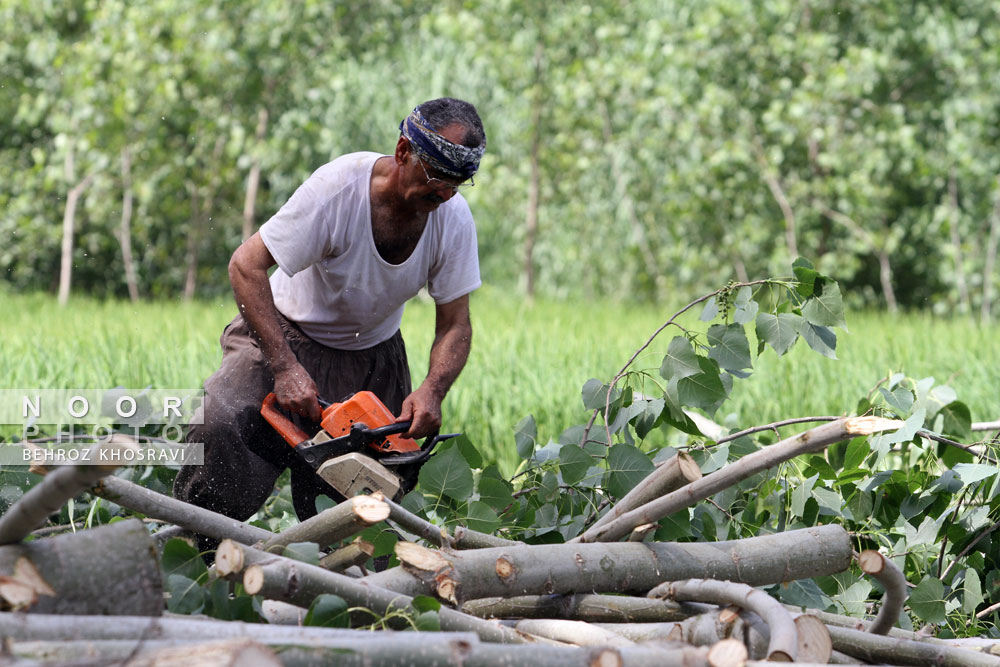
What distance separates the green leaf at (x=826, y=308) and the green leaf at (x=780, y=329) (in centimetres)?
3

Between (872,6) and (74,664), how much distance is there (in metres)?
9.99

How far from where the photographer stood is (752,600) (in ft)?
5.96

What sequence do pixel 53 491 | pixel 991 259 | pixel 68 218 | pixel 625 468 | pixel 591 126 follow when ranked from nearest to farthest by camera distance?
pixel 53 491 < pixel 625 468 < pixel 991 259 < pixel 68 218 < pixel 591 126

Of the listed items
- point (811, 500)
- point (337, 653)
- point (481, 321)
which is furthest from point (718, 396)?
point (481, 321)

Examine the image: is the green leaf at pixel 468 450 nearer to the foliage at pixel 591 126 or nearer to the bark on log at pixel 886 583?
the bark on log at pixel 886 583

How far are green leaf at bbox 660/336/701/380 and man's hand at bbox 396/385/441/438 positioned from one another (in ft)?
2.16

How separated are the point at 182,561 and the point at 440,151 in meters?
1.23

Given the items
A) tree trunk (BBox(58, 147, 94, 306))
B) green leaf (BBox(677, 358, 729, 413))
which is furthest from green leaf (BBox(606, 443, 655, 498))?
tree trunk (BBox(58, 147, 94, 306))

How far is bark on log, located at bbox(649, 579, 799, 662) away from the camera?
1.68 m

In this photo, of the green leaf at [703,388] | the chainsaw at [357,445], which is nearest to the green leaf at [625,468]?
the green leaf at [703,388]

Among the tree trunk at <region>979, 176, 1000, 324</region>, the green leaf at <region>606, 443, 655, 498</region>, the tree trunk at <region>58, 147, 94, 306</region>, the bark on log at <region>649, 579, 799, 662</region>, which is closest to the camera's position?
the bark on log at <region>649, 579, 799, 662</region>

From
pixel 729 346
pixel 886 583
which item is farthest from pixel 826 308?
pixel 886 583

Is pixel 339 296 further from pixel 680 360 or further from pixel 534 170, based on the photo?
pixel 534 170

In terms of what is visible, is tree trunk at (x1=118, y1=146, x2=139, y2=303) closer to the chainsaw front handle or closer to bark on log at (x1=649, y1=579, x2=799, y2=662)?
the chainsaw front handle
